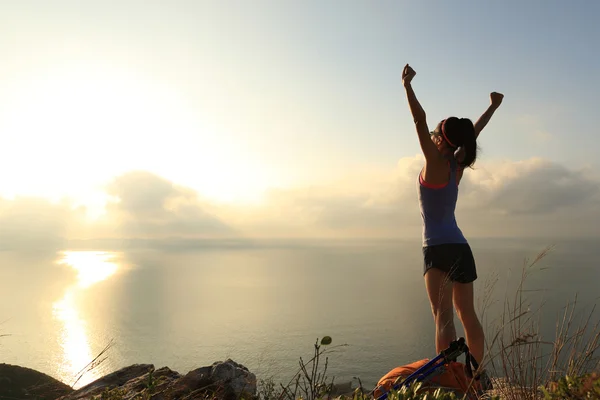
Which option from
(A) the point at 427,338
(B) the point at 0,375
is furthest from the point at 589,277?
(B) the point at 0,375

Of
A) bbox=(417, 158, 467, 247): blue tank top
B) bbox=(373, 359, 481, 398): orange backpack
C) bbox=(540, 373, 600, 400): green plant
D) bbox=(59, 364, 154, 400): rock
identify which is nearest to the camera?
bbox=(540, 373, 600, 400): green plant

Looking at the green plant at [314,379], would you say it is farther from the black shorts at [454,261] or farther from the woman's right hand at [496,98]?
the woman's right hand at [496,98]

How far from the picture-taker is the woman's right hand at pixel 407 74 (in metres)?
3.27

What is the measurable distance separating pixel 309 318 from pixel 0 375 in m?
118

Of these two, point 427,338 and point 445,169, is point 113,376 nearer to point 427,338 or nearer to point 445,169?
point 445,169

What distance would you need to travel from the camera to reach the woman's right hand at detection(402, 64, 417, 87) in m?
3.27

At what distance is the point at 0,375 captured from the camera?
15305 millimetres

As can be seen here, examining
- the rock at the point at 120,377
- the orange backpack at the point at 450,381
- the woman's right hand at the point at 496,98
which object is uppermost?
the woman's right hand at the point at 496,98

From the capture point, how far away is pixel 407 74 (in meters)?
3.31

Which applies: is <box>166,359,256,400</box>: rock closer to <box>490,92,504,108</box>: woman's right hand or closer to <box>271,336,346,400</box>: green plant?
<box>271,336,346,400</box>: green plant

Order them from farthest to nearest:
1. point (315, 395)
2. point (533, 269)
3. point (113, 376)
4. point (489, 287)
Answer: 1. point (113, 376)
2. point (489, 287)
3. point (533, 269)
4. point (315, 395)

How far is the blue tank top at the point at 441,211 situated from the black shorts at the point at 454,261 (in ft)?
0.18

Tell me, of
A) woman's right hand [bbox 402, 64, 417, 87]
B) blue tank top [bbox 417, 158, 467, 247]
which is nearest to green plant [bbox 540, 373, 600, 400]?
blue tank top [bbox 417, 158, 467, 247]

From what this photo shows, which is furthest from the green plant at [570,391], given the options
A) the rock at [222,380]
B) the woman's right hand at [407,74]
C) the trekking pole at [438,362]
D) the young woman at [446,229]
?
the rock at [222,380]
